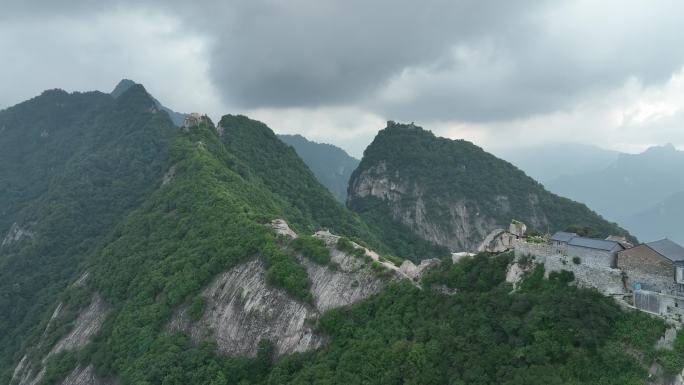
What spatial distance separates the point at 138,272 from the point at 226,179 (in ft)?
83.4

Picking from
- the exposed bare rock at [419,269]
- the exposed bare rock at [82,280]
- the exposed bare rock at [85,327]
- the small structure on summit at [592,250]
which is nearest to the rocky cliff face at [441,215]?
the exposed bare rock at [82,280]

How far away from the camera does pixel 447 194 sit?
155 m

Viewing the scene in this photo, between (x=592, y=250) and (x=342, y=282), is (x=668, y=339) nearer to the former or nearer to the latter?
(x=592, y=250)

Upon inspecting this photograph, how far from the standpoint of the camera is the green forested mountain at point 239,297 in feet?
99.7

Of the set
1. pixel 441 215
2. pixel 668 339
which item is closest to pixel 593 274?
pixel 668 339

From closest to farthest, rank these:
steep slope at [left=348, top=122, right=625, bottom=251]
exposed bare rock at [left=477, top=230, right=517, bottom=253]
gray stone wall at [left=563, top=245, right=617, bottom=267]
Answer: gray stone wall at [left=563, top=245, right=617, bottom=267], exposed bare rock at [left=477, top=230, right=517, bottom=253], steep slope at [left=348, top=122, right=625, bottom=251]

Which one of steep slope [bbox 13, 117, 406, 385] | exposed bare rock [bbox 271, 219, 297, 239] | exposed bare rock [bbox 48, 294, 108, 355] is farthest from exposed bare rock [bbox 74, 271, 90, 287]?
exposed bare rock [bbox 271, 219, 297, 239]

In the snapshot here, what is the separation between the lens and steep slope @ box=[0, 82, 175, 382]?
94.8 m

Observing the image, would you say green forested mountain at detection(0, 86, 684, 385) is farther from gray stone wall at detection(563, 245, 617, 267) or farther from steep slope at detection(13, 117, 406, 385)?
gray stone wall at detection(563, 245, 617, 267)

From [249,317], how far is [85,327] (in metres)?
32.0

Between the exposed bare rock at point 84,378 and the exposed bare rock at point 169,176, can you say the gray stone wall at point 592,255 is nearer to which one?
the exposed bare rock at point 84,378

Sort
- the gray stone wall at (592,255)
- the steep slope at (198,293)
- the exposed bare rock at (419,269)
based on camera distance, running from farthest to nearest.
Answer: the steep slope at (198,293) < the exposed bare rock at (419,269) < the gray stone wall at (592,255)

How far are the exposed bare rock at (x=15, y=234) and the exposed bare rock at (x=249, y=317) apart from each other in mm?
79146

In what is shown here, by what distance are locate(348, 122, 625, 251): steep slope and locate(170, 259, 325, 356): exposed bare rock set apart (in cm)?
9331
